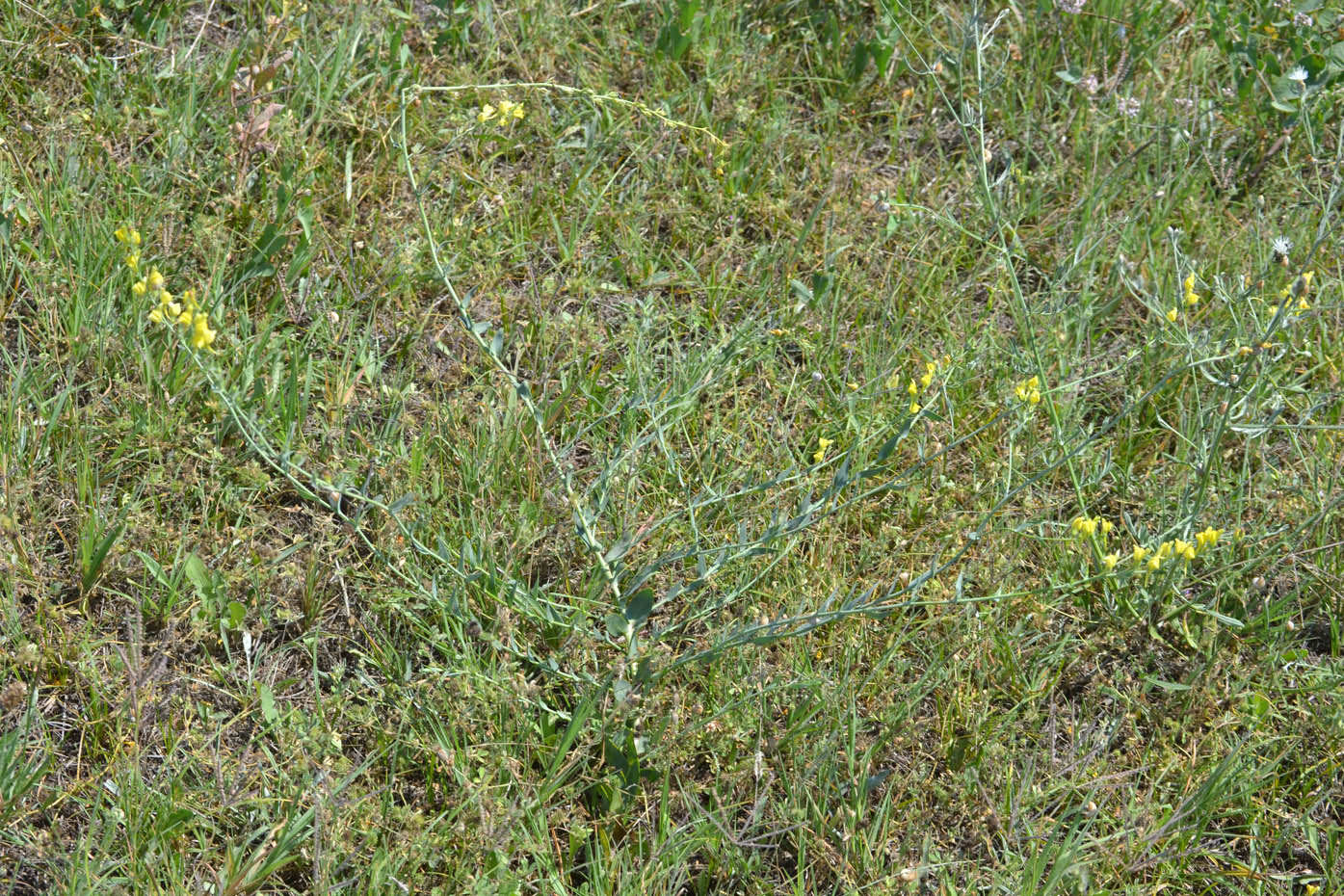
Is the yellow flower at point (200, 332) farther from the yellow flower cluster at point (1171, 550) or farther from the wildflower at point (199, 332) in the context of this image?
the yellow flower cluster at point (1171, 550)

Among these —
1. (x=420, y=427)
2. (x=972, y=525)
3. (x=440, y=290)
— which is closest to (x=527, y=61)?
(x=440, y=290)

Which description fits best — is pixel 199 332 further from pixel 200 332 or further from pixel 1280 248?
pixel 1280 248

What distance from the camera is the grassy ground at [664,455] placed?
2020 mm

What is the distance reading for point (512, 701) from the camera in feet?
6.76

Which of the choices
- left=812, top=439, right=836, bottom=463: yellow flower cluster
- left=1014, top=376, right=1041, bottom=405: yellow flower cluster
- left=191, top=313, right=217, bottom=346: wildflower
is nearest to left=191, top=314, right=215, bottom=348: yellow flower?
left=191, top=313, right=217, bottom=346: wildflower

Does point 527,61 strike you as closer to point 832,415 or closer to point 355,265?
point 355,265

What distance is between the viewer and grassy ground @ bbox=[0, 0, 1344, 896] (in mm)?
2020

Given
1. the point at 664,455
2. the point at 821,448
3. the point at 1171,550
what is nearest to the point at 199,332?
the point at 664,455

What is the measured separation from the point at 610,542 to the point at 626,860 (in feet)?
2.12

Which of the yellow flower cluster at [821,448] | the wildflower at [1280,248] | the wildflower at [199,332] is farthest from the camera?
the wildflower at [1280,248]

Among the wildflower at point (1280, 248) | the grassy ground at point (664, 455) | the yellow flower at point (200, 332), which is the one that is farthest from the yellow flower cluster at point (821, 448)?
the yellow flower at point (200, 332)

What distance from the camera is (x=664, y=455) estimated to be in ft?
8.22

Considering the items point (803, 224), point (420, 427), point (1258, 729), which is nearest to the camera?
point (1258, 729)

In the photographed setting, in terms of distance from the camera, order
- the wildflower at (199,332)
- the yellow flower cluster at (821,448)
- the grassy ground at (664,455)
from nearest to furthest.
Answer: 1. the wildflower at (199,332)
2. the grassy ground at (664,455)
3. the yellow flower cluster at (821,448)
